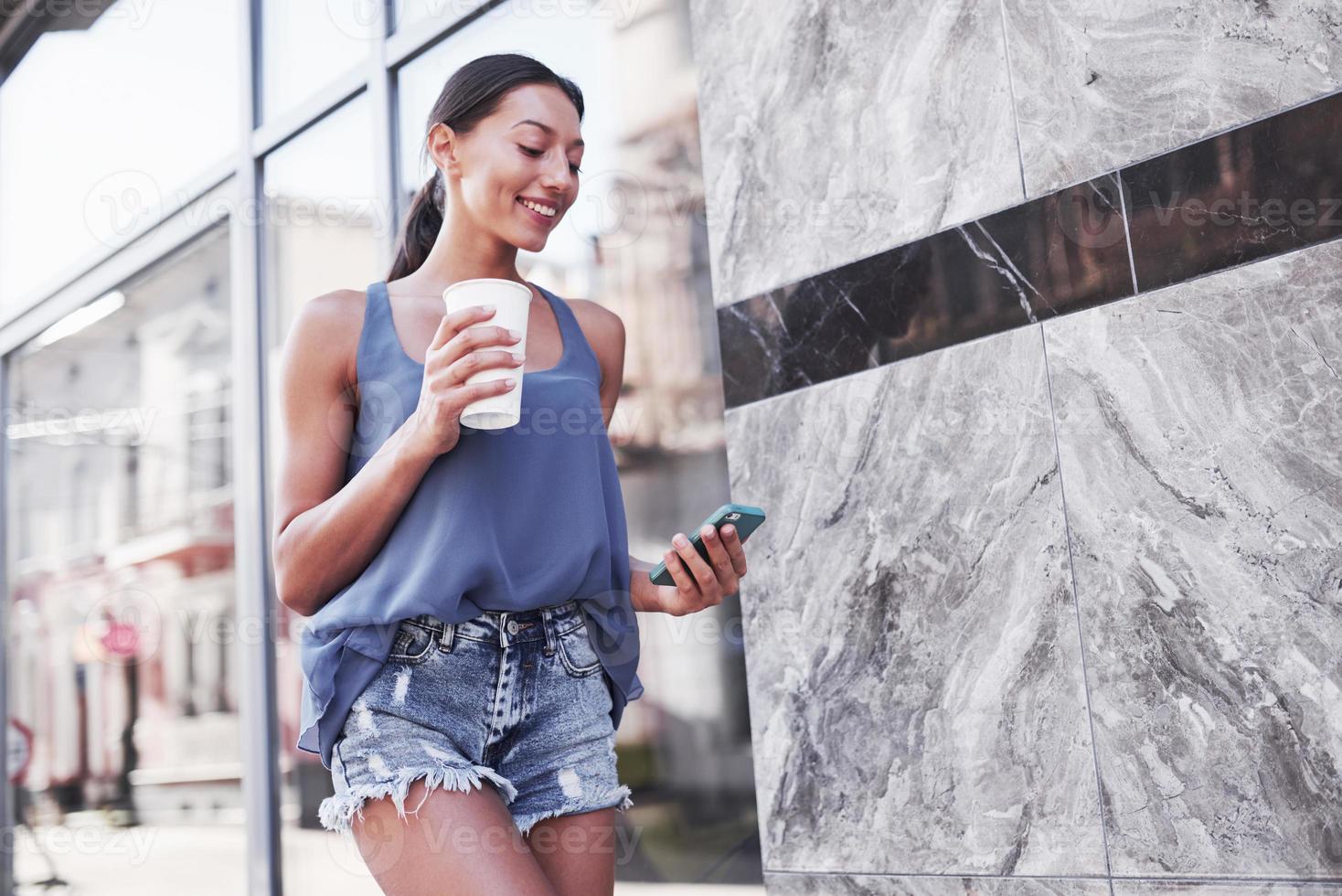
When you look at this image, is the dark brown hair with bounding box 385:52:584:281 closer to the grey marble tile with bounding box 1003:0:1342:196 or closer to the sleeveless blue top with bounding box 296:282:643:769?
the sleeveless blue top with bounding box 296:282:643:769

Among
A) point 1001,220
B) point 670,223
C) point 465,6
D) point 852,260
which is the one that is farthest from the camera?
point 465,6

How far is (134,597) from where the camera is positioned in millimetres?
4781

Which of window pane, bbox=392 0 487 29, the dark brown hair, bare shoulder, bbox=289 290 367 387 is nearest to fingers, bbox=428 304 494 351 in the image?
bare shoulder, bbox=289 290 367 387

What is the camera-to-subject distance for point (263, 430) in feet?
14.0

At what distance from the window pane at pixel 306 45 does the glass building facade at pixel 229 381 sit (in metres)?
0.01

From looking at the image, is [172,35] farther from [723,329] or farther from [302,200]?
[723,329]

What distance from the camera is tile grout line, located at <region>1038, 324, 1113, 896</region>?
5.57 feet

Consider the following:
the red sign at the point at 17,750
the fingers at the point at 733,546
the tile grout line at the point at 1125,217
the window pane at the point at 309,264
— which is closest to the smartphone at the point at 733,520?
the fingers at the point at 733,546

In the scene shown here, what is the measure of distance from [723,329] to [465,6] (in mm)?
Answer: 1738

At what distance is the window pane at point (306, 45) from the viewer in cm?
392

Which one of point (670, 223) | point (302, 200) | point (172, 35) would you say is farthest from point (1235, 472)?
point (172, 35)

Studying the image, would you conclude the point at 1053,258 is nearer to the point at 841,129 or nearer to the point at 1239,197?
the point at 1239,197

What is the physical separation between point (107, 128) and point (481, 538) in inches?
176

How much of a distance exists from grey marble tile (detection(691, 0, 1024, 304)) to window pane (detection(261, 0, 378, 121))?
6.24ft
